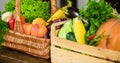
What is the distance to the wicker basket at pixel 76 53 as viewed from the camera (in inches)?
41.3

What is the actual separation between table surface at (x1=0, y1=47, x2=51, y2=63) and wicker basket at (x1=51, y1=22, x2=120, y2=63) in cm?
12

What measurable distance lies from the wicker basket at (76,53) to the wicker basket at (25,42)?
77 millimetres

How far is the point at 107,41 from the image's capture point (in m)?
1.12

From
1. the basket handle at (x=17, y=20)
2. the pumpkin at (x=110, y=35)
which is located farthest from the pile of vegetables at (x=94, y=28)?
the basket handle at (x=17, y=20)

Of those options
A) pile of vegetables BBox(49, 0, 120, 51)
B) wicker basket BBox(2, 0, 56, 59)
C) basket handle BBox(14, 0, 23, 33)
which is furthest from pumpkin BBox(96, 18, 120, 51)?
basket handle BBox(14, 0, 23, 33)

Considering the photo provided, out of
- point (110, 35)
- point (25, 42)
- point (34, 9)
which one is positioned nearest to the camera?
point (110, 35)

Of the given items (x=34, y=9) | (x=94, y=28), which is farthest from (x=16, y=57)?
(x=94, y=28)

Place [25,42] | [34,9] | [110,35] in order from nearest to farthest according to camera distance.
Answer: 1. [110,35]
2. [25,42]
3. [34,9]

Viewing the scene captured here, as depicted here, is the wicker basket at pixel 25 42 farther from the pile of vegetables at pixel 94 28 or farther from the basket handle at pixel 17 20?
the pile of vegetables at pixel 94 28

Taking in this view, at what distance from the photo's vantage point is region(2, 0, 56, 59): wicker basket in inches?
52.0

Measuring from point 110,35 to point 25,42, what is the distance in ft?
1.52

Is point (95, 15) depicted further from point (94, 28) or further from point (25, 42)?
point (25, 42)

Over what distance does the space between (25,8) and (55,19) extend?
0.82 ft

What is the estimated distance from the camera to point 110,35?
3.68 feet
